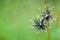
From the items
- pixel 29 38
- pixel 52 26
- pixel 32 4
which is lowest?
pixel 29 38

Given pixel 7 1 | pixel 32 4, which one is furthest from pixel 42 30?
pixel 7 1

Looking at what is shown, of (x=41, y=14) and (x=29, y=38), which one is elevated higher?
(x=41, y=14)

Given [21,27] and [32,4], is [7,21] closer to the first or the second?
[21,27]

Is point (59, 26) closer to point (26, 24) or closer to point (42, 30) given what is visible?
point (42, 30)

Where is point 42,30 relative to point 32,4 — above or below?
below

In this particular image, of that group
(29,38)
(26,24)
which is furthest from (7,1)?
(29,38)

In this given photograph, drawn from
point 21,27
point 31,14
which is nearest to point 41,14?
point 31,14

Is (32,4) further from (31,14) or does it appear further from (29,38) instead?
(29,38)
